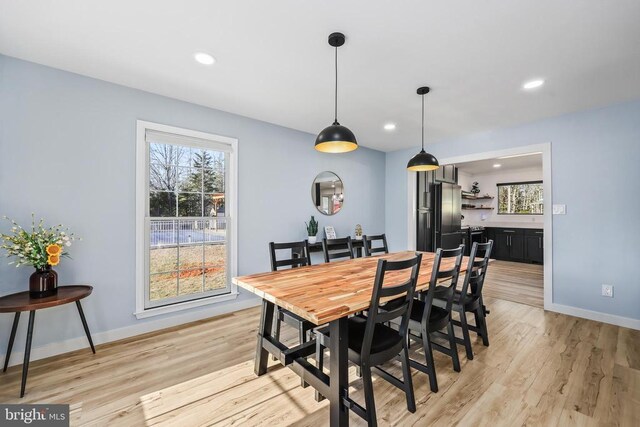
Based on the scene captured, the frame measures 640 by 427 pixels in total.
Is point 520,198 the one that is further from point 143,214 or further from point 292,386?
point 143,214

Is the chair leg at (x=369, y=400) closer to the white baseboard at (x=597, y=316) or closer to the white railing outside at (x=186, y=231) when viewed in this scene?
the white railing outside at (x=186, y=231)

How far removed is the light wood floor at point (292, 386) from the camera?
1.79m

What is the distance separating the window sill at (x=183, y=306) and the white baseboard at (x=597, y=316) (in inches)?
168

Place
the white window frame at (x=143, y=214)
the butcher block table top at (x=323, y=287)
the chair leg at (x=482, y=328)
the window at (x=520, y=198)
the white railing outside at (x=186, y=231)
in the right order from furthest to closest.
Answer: the window at (x=520, y=198)
the white railing outside at (x=186, y=231)
the white window frame at (x=143, y=214)
the chair leg at (x=482, y=328)
the butcher block table top at (x=323, y=287)

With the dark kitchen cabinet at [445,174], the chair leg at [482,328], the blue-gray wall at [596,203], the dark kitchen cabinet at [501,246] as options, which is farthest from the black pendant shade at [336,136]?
the dark kitchen cabinet at [501,246]

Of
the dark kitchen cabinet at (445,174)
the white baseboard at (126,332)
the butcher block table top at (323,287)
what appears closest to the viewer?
the butcher block table top at (323,287)

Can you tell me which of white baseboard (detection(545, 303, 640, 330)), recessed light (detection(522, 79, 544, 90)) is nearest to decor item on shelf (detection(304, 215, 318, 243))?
recessed light (detection(522, 79, 544, 90))

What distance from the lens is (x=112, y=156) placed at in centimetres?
282

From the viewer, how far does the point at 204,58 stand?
94.5 inches

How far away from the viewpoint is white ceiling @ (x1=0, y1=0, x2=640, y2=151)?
182 centimetres

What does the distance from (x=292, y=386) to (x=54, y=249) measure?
2.21 m

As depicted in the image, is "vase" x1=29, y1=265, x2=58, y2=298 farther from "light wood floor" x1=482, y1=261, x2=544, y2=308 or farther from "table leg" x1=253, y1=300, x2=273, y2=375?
"light wood floor" x1=482, y1=261, x2=544, y2=308

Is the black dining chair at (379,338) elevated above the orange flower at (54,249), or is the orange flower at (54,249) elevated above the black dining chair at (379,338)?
the orange flower at (54,249)

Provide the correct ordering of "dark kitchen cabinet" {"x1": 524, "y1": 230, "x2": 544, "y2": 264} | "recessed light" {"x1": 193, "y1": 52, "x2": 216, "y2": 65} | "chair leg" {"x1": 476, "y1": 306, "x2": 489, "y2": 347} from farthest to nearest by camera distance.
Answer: "dark kitchen cabinet" {"x1": 524, "y1": 230, "x2": 544, "y2": 264}
"chair leg" {"x1": 476, "y1": 306, "x2": 489, "y2": 347}
"recessed light" {"x1": 193, "y1": 52, "x2": 216, "y2": 65}
